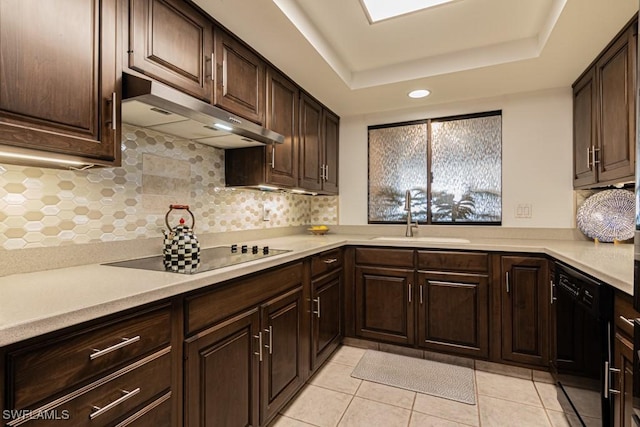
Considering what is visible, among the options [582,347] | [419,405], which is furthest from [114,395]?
[582,347]

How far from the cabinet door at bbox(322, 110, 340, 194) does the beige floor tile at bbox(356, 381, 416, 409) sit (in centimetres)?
164

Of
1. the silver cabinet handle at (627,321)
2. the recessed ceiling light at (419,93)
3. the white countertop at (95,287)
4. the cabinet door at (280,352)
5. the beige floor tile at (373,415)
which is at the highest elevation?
the recessed ceiling light at (419,93)

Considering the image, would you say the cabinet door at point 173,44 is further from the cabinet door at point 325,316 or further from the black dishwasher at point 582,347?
the black dishwasher at point 582,347

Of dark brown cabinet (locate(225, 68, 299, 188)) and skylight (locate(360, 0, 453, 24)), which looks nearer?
skylight (locate(360, 0, 453, 24))

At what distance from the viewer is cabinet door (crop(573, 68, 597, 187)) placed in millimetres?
2115

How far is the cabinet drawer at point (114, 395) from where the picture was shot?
0.78 metres

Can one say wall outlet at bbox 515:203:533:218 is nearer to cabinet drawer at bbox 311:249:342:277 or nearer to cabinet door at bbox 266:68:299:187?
cabinet drawer at bbox 311:249:342:277

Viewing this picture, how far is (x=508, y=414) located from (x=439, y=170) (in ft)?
6.33

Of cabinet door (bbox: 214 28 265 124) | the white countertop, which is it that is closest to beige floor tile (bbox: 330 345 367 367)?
the white countertop

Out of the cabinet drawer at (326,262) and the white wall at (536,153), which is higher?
the white wall at (536,153)

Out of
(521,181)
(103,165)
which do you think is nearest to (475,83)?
(521,181)

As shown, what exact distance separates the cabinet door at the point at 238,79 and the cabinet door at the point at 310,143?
23.1 inches

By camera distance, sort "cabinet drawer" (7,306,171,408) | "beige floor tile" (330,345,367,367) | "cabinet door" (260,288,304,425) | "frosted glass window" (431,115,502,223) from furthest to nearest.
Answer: "frosted glass window" (431,115,502,223) < "beige floor tile" (330,345,367,367) < "cabinet door" (260,288,304,425) < "cabinet drawer" (7,306,171,408)

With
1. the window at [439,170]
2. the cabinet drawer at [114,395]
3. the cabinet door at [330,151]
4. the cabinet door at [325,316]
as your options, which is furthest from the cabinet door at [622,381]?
the cabinet door at [330,151]
